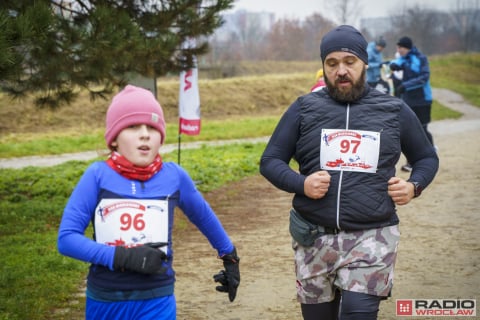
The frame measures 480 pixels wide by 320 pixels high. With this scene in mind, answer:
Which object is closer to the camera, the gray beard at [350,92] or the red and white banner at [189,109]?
the gray beard at [350,92]

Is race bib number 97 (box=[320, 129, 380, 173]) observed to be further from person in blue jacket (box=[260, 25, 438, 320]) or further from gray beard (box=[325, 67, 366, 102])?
gray beard (box=[325, 67, 366, 102])

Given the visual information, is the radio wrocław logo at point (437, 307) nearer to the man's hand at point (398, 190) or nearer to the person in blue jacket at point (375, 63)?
the man's hand at point (398, 190)

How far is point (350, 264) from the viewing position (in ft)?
12.1

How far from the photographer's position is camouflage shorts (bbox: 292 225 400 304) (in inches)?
144

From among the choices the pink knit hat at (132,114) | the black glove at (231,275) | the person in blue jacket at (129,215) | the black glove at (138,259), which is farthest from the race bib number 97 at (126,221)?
the black glove at (231,275)

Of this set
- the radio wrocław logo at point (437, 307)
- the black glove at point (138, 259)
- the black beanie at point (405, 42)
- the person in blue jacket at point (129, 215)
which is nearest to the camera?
the black glove at point (138, 259)

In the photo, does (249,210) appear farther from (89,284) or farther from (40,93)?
(89,284)

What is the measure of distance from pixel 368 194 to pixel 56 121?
23.0m

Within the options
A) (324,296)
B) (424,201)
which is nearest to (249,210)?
(424,201)

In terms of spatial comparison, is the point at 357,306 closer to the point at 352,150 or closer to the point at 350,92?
the point at 352,150

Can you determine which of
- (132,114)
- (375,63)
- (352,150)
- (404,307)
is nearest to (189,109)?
(404,307)

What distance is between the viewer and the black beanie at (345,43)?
379cm

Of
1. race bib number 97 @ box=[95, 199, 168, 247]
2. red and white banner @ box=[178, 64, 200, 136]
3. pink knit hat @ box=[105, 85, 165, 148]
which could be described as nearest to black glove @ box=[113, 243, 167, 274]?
race bib number 97 @ box=[95, 199, 168, 247]

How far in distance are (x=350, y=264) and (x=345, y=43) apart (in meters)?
1.08
